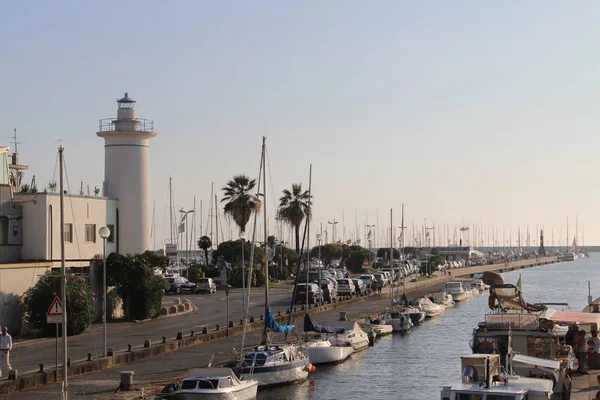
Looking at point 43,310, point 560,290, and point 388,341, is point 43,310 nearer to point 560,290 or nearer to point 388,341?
point 388,341

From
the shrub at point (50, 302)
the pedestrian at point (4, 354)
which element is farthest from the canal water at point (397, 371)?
the shrub at point (50, 302)

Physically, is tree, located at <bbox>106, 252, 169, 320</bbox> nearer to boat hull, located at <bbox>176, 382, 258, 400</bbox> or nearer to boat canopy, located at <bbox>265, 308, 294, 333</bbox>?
boat canopy, located at <bbox>265, 308, 294, 333</bbox>

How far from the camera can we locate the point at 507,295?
4259 centimetres

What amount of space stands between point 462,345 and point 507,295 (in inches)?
691

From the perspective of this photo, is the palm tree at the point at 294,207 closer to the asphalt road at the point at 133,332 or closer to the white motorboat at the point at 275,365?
the asphalt road at the point at 133,332

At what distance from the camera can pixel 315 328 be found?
50406mm

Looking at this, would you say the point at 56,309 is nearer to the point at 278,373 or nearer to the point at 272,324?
the point at 278,373

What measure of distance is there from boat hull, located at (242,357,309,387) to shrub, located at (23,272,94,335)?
13460 millimetres

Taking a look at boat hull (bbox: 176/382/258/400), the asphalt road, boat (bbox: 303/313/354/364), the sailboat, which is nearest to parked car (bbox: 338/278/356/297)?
the asphalt road

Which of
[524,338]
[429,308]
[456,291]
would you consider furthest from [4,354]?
[456,291]

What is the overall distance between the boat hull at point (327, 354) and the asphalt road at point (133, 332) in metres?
7.58

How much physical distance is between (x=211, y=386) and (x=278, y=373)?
6.84 m

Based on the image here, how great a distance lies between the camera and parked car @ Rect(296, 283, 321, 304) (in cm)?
7456

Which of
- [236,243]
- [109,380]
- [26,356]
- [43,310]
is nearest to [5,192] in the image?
[43,310]
